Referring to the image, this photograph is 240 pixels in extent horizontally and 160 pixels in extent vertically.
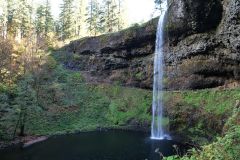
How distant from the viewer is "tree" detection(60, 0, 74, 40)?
69938mm

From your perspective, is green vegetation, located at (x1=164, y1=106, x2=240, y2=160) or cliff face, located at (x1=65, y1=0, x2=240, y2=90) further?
cliff face, located at (x1=65, y1=0, x2=240, y2=90)

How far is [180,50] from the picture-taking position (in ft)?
136

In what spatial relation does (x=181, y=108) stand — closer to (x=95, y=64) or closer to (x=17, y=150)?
(x=17, y=150)

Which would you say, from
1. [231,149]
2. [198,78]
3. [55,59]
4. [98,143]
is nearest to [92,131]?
[98,143]

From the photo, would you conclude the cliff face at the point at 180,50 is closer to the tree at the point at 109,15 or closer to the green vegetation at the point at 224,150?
the tree at the point at 109,15

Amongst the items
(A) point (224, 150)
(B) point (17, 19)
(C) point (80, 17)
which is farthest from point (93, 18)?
(A) point (224, 150)

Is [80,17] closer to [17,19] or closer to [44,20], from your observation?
[44,20]

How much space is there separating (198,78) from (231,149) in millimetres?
31550

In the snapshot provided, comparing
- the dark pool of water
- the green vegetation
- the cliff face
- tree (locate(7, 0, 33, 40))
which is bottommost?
the dark pool of water

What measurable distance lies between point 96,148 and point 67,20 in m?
45.7

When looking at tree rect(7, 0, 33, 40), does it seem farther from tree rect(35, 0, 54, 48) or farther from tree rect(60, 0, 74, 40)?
tree rect(60, 0, 74, 40)

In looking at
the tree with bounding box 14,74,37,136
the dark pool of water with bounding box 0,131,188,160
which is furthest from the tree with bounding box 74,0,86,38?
the dark pool of water with bounding box 0,131,188,160

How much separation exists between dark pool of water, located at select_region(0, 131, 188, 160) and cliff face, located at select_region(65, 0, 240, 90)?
999cm

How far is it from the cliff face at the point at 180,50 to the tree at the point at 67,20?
1609 centimetres
